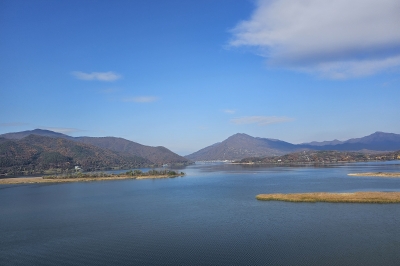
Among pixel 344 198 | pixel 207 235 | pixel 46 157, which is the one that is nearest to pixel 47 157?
pixel 46 157

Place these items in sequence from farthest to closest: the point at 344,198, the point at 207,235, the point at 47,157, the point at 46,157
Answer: the point at 46,157 → the point at 47,157 → the point at 344,198 → the point at 207,235

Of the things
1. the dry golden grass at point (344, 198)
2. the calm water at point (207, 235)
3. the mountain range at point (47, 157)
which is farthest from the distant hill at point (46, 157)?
the dry golden grass at point (344, 198)

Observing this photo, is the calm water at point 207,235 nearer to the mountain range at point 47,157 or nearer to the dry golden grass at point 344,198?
the dry golden grass at point 344,198

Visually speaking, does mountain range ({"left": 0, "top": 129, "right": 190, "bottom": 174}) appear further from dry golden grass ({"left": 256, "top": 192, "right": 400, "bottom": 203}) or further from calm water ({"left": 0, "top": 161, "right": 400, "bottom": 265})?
dry golden grass ({"left": 256, "top": 192, "right": 400, "bottom": 203})

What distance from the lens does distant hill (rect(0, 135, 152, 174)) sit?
9497cm

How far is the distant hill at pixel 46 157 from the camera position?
3739 inches

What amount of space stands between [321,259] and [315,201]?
1415cm

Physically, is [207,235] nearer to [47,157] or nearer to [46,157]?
[47,157]

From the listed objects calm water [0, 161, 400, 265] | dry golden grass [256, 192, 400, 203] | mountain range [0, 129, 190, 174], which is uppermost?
mountain range [0, 129, 190, 174]

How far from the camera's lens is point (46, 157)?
108m

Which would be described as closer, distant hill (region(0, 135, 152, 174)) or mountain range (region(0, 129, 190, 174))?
distant hill (region(0, 135, 152, 174))

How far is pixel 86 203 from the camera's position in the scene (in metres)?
30.9

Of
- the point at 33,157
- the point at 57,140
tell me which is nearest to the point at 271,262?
the point at 33,157

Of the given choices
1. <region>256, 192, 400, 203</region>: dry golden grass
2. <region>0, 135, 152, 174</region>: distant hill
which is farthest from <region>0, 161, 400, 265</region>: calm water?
<region>0, 135, 152, 174</region>: distant hill
